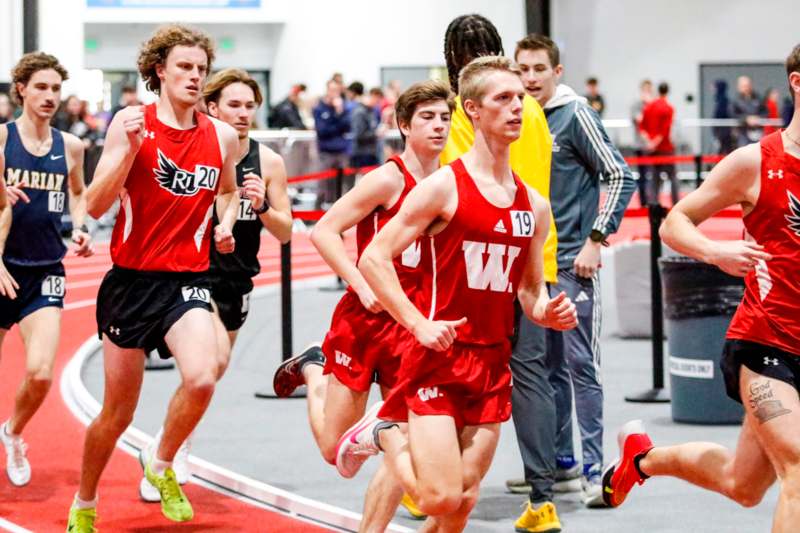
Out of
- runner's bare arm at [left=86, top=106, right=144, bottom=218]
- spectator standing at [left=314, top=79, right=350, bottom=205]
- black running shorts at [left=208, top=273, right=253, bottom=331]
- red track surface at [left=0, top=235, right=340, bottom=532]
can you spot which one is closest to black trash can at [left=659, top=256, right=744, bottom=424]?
red track surface at [left=0, top=235, right=340, bottom=532]

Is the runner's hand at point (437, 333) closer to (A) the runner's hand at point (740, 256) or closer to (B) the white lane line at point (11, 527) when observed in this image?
(A) the runner's hand at point (740, 256)

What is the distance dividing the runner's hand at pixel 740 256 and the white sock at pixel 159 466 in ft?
9.23

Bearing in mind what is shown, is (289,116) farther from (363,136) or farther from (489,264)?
(489,264)

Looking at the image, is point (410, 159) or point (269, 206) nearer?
point (410, 159)

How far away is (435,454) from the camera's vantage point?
5.00 meters

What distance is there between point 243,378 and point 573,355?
435cm

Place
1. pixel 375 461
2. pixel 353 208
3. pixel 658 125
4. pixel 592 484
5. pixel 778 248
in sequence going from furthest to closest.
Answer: pixel 658 125, pixel 375 461, pixel 592 484, pixel 353 208, pixel 778 248

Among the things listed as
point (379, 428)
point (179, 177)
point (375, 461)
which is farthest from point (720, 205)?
point (375, 461)

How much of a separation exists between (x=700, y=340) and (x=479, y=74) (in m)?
4.18

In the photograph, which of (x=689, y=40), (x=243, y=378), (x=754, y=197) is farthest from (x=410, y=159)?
(x=689, y=40)

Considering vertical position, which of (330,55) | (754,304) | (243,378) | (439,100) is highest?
(330,55)

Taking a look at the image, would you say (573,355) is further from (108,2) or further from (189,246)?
(108,2)

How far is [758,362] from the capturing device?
501 cm

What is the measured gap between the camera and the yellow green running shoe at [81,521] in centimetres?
632
